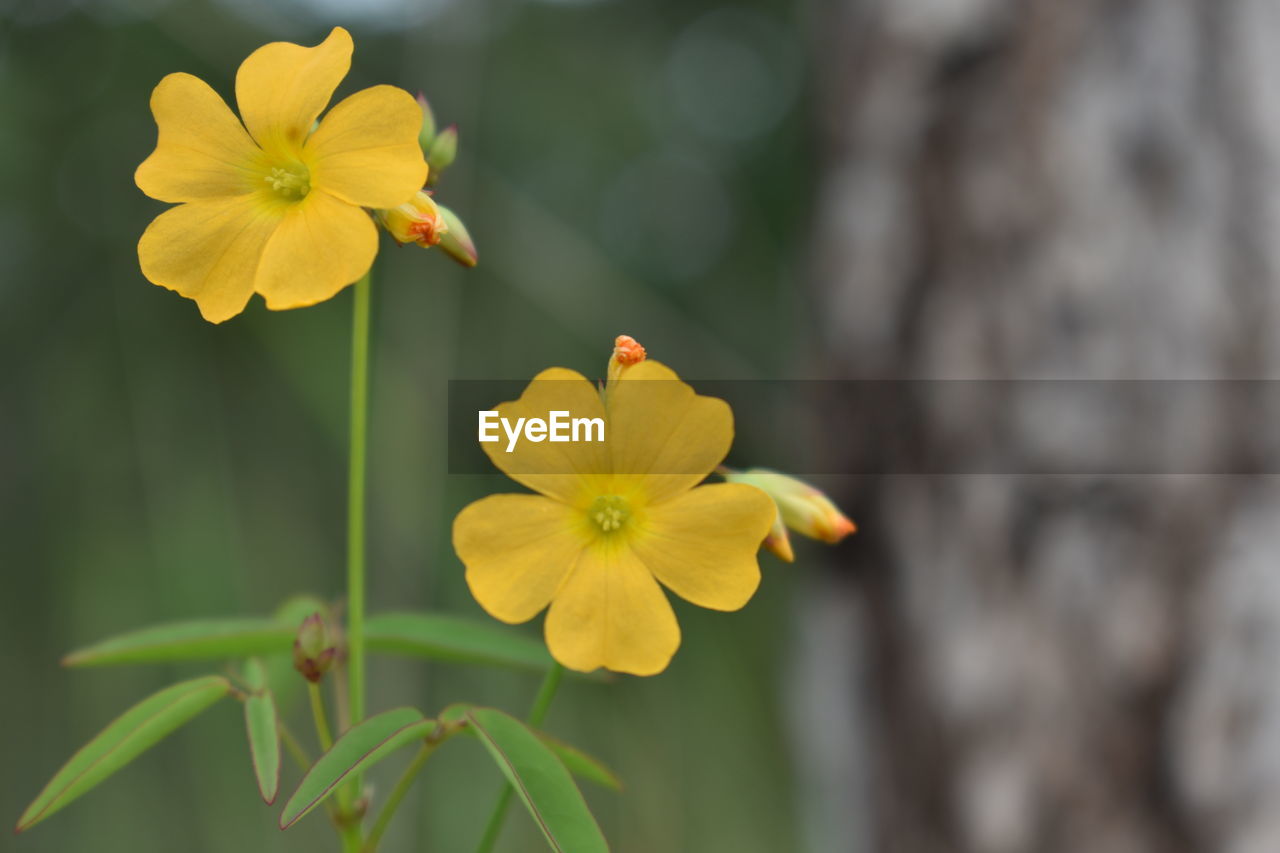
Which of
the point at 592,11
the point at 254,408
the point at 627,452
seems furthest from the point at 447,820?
the point at 592,11

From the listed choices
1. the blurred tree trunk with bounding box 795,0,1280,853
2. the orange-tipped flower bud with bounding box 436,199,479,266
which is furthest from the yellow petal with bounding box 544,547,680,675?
the blurred tree trunk with bounding box 795,0,1280,853

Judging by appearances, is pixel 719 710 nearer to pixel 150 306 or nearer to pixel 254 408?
pixel 254 408

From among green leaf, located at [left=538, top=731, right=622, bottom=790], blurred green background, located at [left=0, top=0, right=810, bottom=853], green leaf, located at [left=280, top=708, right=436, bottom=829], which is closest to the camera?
green leaf, located at [left=280, top=708, right=436, bottom=829]

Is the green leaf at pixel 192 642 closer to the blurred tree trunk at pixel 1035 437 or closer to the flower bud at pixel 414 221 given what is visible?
the flower bud at pixel 414 221

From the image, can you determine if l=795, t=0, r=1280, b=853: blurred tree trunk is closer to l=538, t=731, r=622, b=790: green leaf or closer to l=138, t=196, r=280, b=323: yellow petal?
l=538, t=731, r=622, b=790: green leaf

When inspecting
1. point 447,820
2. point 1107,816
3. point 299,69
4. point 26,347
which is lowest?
point 447,820

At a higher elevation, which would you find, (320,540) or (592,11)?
(592,11)
